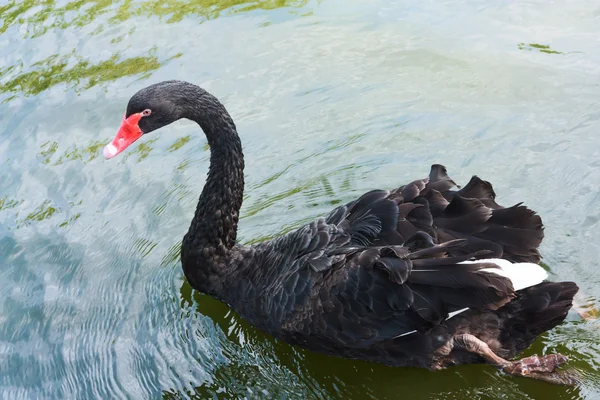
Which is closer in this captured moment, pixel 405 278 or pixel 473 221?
pixel 405 278

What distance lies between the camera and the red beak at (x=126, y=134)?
4.67 meters

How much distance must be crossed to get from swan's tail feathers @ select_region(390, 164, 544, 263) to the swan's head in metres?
1.45

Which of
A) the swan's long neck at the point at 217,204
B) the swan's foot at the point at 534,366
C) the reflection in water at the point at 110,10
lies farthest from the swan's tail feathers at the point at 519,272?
the reflection in water at the point at 110,10

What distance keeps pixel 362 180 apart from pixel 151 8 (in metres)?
3.90

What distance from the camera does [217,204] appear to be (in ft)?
16.2

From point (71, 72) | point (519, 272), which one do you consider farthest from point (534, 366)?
point (71, 72)

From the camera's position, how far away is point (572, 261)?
4.77 meters

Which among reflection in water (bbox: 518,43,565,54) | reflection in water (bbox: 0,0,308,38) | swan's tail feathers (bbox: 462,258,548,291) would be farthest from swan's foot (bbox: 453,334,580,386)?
reflection in water (bbox: 0,0,308,38)

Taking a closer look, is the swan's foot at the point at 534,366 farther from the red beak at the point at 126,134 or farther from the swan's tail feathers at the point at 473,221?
the red beak at the point at 126,134

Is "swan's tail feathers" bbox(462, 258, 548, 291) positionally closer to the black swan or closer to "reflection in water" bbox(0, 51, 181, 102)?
the black swan

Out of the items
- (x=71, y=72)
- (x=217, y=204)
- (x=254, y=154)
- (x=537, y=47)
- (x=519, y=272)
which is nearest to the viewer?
(x=519, y=272)

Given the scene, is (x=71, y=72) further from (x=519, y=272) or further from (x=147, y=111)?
(x=519, y=272)

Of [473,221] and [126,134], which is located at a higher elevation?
[126,134]

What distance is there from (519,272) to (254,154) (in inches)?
113
